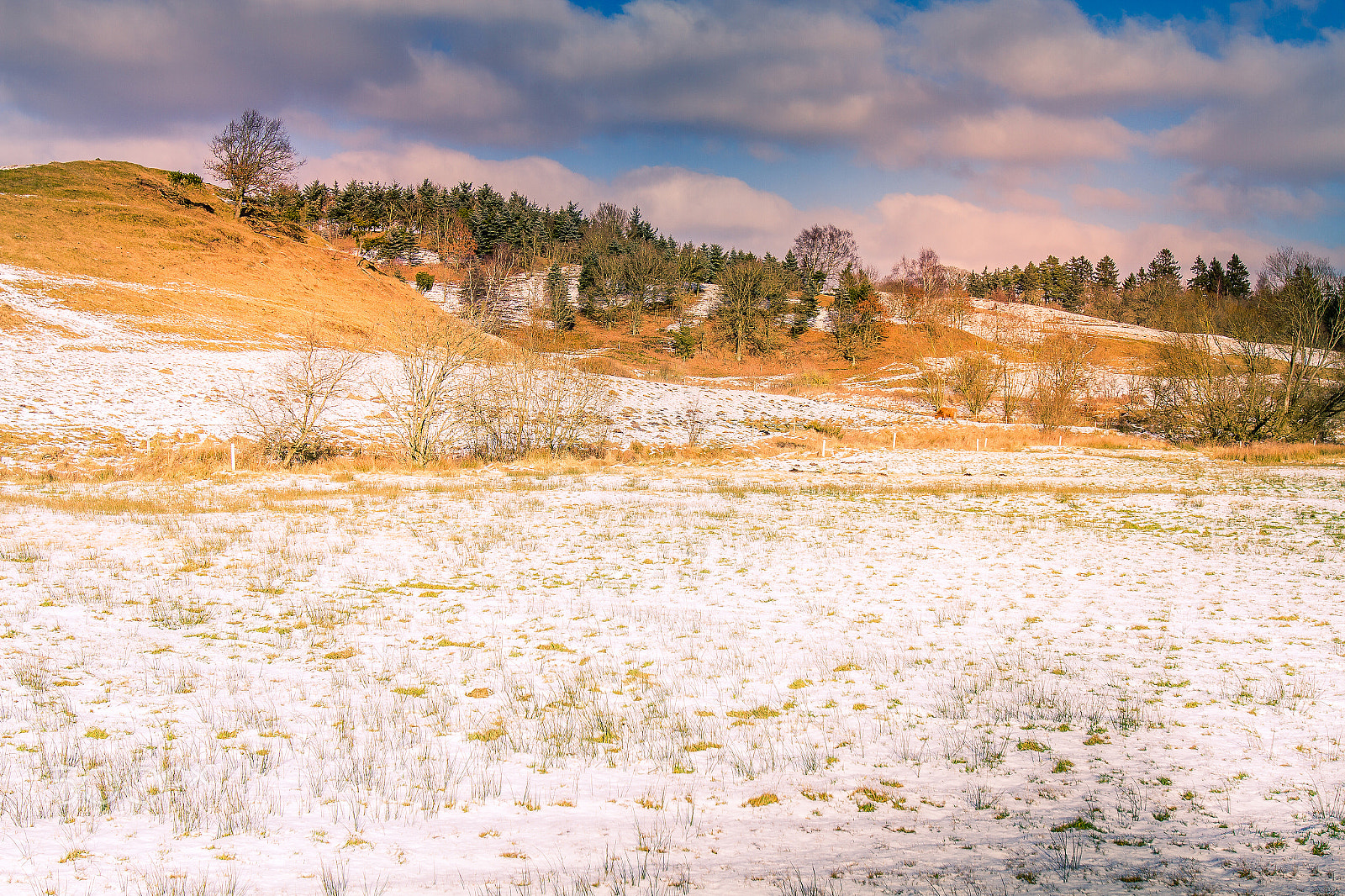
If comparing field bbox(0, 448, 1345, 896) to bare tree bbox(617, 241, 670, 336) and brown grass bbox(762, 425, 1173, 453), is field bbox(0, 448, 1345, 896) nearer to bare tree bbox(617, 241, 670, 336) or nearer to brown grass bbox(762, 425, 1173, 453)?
brown grass bbox(762, 425, 1173, 453)

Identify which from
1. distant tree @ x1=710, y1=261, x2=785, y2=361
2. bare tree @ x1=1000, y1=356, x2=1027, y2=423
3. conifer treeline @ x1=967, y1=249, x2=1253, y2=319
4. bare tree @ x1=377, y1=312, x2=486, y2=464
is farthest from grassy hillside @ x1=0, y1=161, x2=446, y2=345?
conifer treeline @ x1=967, y1=249, x2=1253, y2=319

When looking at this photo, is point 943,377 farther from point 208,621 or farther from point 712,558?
point 208,621

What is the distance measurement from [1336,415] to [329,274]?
8988 centimetres

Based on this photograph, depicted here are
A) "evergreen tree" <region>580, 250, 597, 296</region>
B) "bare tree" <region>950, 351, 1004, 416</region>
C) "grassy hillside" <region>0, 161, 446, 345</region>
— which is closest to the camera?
"grassy hillside" <region>0, 161, 446, 345</region>

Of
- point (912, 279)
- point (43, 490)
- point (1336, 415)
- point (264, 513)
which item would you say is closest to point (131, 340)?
point (43, 490)

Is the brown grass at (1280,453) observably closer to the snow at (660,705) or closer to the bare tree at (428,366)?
the snow at (660,705)

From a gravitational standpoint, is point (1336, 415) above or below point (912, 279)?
below

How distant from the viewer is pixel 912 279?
148m

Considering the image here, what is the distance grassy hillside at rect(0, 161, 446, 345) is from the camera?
56.3 m

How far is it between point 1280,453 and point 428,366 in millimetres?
47230

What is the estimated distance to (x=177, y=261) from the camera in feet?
221

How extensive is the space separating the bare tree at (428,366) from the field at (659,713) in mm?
14806

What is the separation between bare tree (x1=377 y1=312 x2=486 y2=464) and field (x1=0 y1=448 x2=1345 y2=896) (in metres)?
14.8

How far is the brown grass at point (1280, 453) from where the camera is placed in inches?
1522
